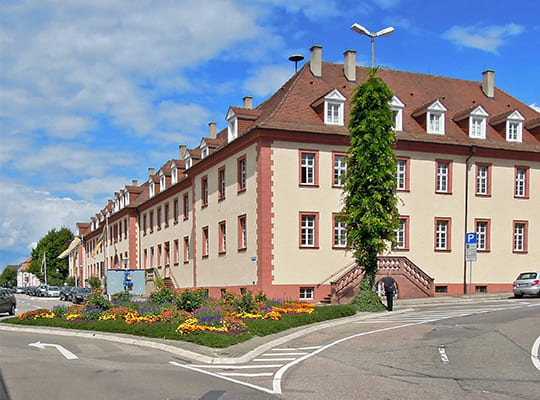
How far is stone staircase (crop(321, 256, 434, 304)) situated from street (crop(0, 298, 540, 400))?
13864 mm

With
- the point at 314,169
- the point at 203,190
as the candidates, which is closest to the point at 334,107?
the point at 314,169

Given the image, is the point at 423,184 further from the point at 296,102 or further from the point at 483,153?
the point at 296,102

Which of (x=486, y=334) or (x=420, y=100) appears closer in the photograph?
(x=486, y=334)

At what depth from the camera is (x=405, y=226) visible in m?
37.0

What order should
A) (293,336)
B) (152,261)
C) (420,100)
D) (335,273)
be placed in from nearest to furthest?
(293,336)
(335,273)
(420,100)
(152,261)

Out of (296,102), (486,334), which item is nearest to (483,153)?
(296,102)

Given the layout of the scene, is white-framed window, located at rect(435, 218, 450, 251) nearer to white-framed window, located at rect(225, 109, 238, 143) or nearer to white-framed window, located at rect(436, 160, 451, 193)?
white-framed window, located at rect(436, 160, 451, 193)

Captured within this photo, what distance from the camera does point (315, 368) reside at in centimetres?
1252

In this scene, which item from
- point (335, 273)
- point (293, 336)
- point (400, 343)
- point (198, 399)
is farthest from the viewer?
point (335, 273)

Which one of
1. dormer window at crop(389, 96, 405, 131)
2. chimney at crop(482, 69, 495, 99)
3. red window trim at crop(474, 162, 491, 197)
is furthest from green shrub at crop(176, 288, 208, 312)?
chimney at crop(482, 69, 495, 99)

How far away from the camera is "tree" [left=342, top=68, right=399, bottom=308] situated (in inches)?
1046

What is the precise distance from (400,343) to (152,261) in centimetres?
4776

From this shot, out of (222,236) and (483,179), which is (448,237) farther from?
(222,236)

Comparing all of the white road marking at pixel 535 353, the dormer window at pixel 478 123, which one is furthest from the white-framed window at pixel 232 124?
the white road marking at pixel 535 353
